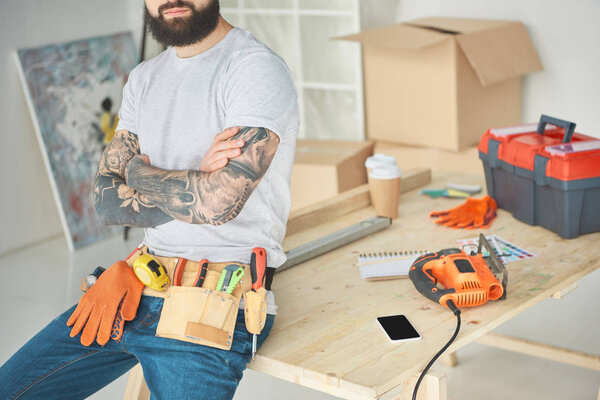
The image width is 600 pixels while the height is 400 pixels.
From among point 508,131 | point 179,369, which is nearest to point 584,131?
point 508,131

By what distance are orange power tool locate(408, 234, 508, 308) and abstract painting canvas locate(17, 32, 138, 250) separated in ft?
9.41

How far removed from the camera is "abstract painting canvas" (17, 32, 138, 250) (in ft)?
14.1

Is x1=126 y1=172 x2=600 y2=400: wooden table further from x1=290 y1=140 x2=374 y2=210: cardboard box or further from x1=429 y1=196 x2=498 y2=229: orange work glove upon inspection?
x1=290 y1=140 x2=374 y2=210: cardboard box

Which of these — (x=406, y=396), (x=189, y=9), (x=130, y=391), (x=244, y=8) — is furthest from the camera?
(x=244, y=8)

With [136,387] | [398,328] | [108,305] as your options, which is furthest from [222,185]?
[136,387]

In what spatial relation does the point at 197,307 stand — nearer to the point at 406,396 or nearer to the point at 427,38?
the point at 406,396

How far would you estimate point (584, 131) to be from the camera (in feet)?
12.6

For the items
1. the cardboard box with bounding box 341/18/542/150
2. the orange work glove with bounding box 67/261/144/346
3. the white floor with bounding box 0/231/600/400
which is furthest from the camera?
the cardboard box with bounding box 341/18/542/150

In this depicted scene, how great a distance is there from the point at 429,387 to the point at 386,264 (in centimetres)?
56

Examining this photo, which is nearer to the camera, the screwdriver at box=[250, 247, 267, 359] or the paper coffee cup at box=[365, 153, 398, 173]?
the screwdriver at box=[250, 247, 267, 359]

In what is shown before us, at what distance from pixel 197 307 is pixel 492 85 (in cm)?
254

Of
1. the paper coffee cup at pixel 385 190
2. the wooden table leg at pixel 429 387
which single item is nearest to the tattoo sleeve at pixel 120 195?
the wooden table leg at pixel 429 387

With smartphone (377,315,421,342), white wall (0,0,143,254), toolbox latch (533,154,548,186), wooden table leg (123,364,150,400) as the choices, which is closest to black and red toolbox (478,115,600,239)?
toolbox latch (533,154,548,186)

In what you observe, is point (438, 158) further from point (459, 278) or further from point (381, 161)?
point (459, 278)
